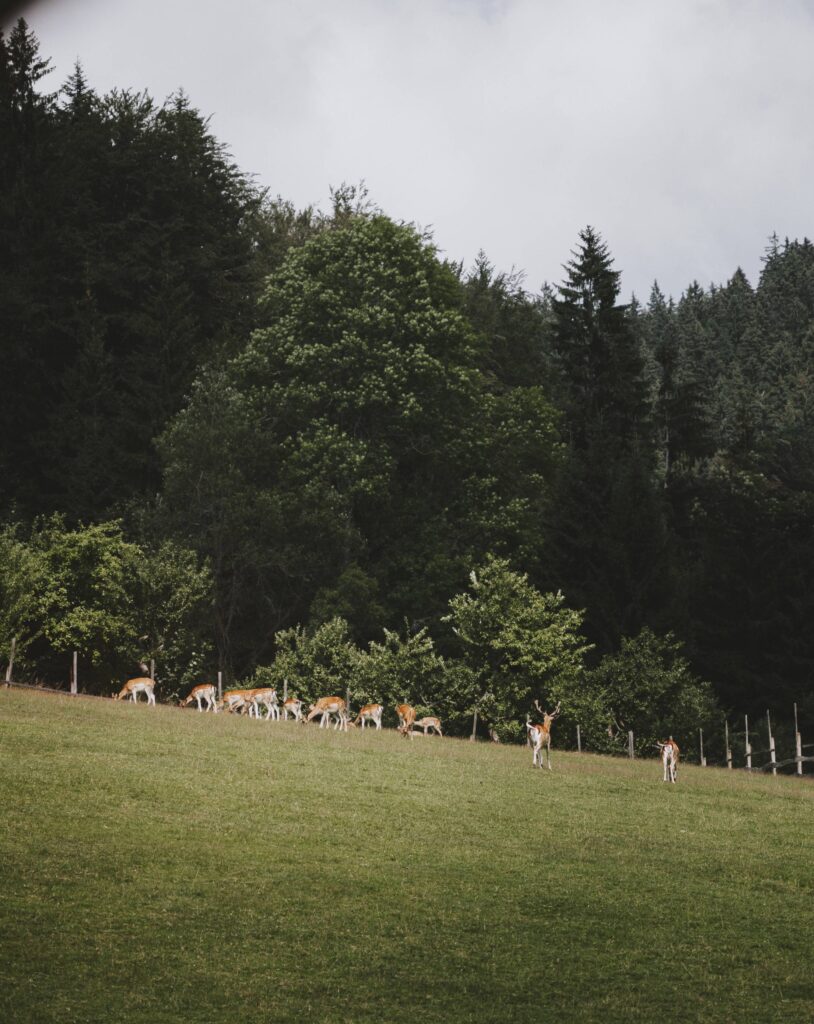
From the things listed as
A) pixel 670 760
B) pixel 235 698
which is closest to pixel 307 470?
pixel 235 698

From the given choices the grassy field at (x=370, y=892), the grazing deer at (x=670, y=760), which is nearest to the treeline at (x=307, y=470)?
the grazing deer at (x=670, y=760)

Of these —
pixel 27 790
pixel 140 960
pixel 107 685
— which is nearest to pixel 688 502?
pixel 107 685

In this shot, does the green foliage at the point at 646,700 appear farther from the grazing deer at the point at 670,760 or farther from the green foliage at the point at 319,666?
the grazing deer at the point at 670,760

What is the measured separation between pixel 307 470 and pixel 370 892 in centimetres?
3953

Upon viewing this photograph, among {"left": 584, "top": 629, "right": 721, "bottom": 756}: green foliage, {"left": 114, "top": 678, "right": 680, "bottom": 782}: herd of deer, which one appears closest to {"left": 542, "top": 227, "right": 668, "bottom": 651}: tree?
{"left": 584, "top": 629, "right": 721, "bottom": 756}: green foliage

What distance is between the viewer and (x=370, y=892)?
1747cm

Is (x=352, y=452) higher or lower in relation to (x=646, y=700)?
higher

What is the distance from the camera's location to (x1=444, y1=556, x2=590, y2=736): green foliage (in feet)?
146

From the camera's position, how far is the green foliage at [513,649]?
44.5 meters

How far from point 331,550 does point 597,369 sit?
3275 cm

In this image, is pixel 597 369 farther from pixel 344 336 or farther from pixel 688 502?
pixel 344 336

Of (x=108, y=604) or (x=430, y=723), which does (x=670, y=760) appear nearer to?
(x=430, y=723)

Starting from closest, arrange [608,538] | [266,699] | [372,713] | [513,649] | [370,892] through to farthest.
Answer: [370,892]
[266,699]
[372,713]
[513,649]
[608,538]

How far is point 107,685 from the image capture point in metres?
51.2
